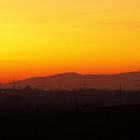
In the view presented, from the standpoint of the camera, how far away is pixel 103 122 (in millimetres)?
32938

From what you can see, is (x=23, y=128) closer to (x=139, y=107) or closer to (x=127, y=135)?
(x=127, y=135)

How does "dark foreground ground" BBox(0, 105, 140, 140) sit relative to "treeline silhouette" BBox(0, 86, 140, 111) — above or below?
below

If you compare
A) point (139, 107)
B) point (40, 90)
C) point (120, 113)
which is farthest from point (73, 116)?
point (40, 90)

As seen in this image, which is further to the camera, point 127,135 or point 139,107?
point 139,107

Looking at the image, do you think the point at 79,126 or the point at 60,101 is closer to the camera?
the point at 79,126

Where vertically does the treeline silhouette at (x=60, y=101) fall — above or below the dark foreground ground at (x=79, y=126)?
above

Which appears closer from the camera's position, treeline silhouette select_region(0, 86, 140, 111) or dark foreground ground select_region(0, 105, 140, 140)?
dark foreground ground select_region(0, 105, 140, 140)

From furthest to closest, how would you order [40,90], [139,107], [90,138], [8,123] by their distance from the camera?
[40,90] → [139,107] → [8,123] → [90,138]

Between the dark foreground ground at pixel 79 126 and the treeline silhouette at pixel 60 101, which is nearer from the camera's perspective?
the dark foreground ground at pixel 79 126

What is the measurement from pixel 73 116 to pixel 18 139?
6.65 m

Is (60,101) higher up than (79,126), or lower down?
higher up

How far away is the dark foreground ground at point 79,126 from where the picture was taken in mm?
29625

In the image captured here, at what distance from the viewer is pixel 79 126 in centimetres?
3189

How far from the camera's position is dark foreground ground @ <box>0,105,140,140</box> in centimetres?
2962
